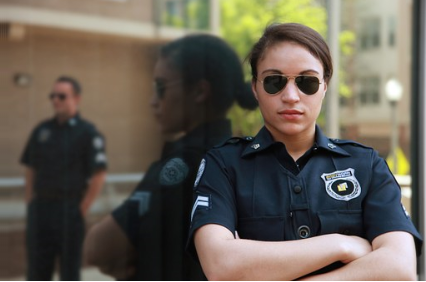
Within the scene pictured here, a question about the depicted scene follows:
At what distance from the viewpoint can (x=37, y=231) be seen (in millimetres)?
2539

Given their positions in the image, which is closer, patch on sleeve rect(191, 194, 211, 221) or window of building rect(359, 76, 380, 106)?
patch on sleeve rect(191, 194, 211, 221)

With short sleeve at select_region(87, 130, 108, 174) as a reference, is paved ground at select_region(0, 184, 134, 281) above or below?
below

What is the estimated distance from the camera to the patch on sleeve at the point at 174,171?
2.21m

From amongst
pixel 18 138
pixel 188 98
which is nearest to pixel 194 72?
pixel 188 98

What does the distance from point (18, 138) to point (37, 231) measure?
15.6 inches

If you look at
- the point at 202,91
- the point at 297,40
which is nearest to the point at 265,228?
the point at 297,40

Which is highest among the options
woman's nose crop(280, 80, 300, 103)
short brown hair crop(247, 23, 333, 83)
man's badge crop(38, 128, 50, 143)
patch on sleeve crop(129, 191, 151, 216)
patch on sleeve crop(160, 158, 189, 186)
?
short brown hair crop(247, 23, 333, 83)

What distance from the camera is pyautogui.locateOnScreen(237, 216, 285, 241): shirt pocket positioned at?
1326mm

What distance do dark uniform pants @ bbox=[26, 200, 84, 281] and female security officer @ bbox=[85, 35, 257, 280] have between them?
66 millimetres

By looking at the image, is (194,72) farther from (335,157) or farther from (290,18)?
(335,157)

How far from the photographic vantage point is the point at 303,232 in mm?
1337

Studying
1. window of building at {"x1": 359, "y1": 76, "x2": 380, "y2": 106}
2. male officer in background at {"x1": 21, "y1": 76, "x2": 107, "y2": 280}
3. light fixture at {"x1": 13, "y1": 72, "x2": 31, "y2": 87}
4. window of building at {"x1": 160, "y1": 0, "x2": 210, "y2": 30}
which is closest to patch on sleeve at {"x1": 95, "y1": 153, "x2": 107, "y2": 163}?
male officer in background at {"x1": 21, "y1": 76, "x2": 107, "y2": 280}

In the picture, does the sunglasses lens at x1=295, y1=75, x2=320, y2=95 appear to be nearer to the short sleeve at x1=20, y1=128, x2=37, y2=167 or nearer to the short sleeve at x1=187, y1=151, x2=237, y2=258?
the short sleeve at x1=187, y1=151, x2=237, y2=258

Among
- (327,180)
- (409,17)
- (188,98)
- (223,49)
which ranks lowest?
(327,180)
